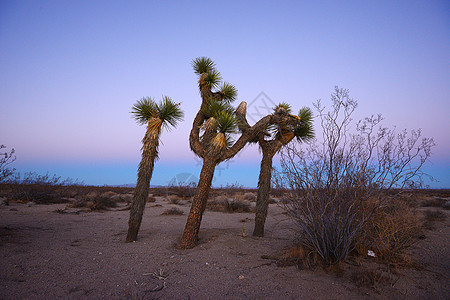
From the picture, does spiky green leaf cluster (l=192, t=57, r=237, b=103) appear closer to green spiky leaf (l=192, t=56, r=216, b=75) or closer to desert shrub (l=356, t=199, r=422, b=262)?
green spiky leaf (l=192, t=56, r=216, b=75)

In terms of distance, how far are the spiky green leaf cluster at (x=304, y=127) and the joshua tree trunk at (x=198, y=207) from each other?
317 cm

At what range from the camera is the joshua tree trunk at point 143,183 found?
23.6ft

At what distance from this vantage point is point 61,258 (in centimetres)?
550

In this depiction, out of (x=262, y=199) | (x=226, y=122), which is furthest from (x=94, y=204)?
(x=226, y=122)

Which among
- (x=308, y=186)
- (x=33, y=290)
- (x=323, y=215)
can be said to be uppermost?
(x=308, y=186)

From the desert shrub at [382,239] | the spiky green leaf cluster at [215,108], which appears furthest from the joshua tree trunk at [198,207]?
the desert shrub at [382,239]

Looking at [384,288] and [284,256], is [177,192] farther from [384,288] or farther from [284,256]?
[384,288]

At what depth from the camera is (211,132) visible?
7027 mm

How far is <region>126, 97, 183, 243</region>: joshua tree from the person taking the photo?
7.20 meters

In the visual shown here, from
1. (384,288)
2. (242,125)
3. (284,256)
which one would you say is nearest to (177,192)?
(242,125)

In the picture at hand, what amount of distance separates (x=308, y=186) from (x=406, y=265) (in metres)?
2.29

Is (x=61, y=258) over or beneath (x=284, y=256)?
beneath

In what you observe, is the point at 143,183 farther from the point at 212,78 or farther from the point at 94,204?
the point at 94,204

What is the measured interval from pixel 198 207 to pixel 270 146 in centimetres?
295
